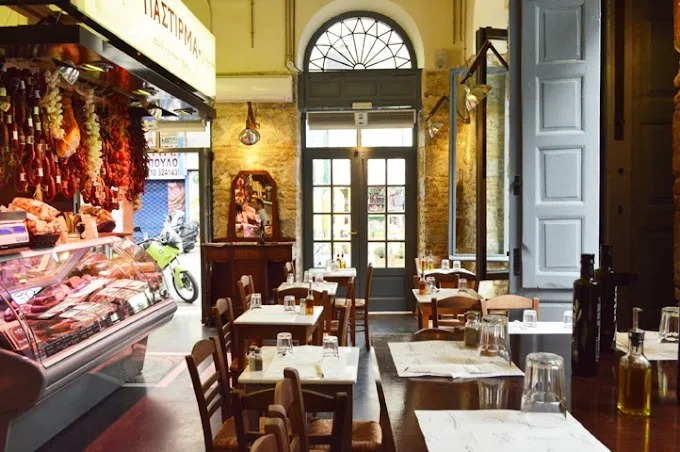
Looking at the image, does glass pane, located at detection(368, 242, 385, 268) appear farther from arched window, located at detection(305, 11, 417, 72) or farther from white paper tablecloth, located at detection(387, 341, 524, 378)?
white paper tablecloth, located at detection(387, 341, 524, 378)

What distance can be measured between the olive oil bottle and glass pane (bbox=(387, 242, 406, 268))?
25.5 feet

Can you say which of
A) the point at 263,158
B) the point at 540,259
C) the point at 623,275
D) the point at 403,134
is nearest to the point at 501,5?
the point at 403,134

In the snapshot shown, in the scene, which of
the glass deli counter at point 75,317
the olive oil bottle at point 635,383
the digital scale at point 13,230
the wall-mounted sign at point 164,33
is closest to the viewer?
the olive oil bottle at point 635,383

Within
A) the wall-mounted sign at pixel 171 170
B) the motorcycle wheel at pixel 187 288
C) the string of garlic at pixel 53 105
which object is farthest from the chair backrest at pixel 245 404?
the wall-mounted sign at pixel 171 170

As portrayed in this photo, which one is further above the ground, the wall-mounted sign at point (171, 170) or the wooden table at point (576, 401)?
the wall-mounted sign at point (171, 170)

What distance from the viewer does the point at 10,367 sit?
326 centimetres

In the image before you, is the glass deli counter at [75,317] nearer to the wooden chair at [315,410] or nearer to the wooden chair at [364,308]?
the wooden chair at [315,410]

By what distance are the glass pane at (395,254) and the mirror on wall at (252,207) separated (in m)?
1.73

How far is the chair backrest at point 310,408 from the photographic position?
213 centimetres

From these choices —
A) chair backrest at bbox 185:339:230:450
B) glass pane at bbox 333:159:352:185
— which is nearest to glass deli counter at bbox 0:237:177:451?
chair backrest at bbox 185:339:230:450

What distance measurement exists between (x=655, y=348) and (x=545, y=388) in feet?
3.20

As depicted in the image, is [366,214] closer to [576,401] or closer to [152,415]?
[152,415]

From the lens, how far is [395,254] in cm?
951

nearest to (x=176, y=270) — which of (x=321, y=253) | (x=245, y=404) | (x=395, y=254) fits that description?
(x=321, y=253)
